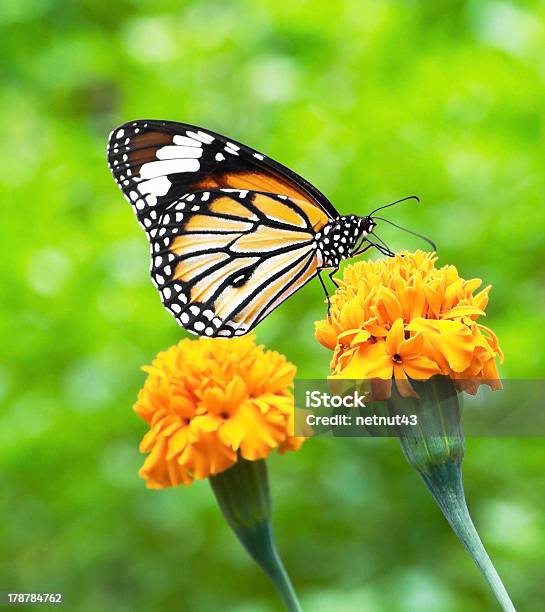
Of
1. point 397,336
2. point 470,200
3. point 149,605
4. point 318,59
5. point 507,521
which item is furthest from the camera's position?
point 318,59

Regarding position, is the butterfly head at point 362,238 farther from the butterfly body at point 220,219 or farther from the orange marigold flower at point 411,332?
the orange marigold flower at point 411,332

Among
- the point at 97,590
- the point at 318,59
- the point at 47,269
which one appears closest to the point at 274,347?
the point at 47,269

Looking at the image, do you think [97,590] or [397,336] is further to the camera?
[97,590]

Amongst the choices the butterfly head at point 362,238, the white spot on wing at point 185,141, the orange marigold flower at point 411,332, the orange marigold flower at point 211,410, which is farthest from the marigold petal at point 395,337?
the white spot on wing at point 185,141

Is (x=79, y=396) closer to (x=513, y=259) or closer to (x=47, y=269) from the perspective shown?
(x=47, y=269)

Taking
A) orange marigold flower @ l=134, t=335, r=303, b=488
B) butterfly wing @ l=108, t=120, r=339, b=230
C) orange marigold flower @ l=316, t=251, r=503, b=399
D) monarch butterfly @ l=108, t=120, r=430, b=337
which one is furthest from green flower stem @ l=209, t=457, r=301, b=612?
butterfly wing @ l=108, t=120, r=339, b=230

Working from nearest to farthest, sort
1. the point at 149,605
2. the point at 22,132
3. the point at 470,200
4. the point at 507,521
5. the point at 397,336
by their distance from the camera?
the point at 397,336, the point at 507,521, the point at 149,605, the point at 470,200, the point at 22,132
